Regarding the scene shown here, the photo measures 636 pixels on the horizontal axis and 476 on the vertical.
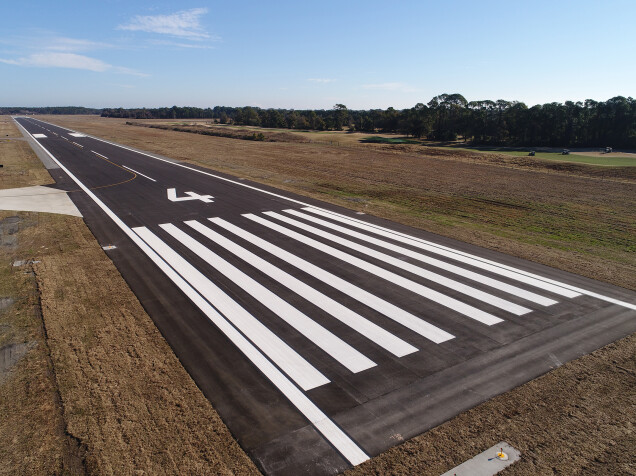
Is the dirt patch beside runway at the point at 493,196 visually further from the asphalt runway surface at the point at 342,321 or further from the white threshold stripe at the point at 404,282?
the white threshold stripe at the point at 404,282

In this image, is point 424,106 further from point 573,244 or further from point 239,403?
point 239,403

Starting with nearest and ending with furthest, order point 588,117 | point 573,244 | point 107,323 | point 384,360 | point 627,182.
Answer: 1. point 384,360
2. point 107,323
3. point 573,244
4. point 627,182
5. point 588,117

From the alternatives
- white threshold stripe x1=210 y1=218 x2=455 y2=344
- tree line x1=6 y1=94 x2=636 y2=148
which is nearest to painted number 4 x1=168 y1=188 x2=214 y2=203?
white threshold stripe x1=210 y1=218 x2=455 y2=344

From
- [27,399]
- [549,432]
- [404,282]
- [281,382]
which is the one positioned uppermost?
[404,282]

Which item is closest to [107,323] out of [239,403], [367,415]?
[239,403]

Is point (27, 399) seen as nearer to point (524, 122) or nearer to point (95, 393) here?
point (95, 393)

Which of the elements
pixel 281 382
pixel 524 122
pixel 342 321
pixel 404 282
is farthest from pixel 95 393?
pixel 524 122
